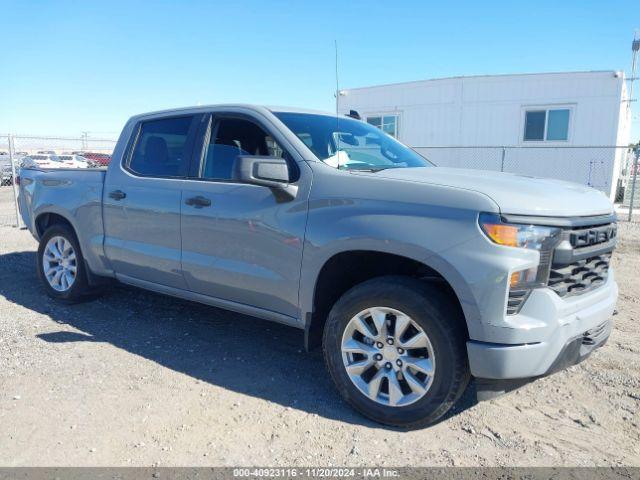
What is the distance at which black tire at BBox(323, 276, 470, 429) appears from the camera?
2.76 meters

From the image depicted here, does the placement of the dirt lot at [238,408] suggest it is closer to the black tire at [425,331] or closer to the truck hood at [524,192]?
the black tire at [425,331]

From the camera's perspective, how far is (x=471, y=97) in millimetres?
15227

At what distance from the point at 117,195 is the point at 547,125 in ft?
44.2

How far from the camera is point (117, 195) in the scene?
4449 millimetres

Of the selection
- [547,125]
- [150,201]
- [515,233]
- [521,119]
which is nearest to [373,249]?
[515,233]

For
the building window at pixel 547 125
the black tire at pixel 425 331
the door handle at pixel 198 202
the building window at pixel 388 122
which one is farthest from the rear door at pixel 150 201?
the building window at pixel 547 125

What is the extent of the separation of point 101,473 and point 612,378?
3.37m

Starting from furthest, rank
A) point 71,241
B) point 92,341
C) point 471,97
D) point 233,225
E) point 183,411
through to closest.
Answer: point 471,97 → point 71,241 → point 92,341 → point 233,225 → point 183,411

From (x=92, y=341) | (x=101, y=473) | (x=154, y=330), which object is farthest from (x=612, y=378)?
(x=92, y=341)

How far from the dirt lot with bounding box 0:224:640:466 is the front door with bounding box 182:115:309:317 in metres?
0.60

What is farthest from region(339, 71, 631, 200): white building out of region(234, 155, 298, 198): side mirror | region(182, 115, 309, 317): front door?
region(234, 155, 298, 198): side mirror

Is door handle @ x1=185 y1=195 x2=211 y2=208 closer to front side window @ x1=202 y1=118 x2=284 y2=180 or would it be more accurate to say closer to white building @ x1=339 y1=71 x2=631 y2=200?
front side window @ x1=202 y1=118 x2=284 y2=180

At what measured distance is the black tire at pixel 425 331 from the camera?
276 centimetres

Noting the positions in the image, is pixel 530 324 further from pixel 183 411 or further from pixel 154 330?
pixel 154 330
